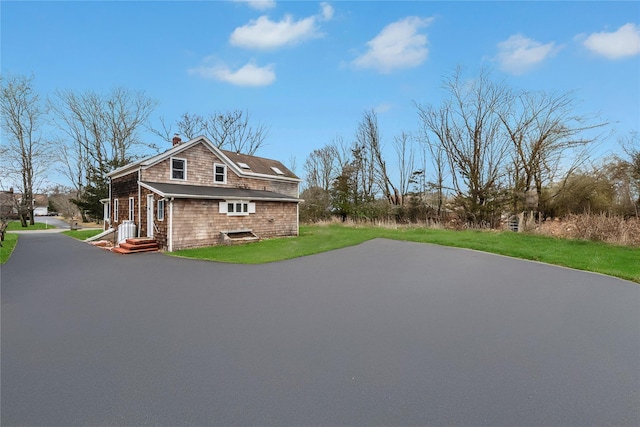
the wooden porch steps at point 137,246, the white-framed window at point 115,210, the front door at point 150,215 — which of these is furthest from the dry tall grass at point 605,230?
the white-framed window at point 115,210

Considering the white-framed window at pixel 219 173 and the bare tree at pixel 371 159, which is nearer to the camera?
the white-framed window at pixel 219 173

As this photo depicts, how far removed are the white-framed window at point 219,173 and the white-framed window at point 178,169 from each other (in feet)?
5.29

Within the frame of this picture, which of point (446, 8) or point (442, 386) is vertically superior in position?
point (446, 8)

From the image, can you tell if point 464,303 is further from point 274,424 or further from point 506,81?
point 506,81

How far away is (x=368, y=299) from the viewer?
5117mm

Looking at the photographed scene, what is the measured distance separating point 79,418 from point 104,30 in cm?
1205

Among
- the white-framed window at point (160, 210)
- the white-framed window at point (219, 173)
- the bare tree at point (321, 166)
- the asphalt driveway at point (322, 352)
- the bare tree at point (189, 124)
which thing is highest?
the bare tree at point (189, 124)

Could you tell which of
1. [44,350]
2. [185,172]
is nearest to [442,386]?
[44,350]

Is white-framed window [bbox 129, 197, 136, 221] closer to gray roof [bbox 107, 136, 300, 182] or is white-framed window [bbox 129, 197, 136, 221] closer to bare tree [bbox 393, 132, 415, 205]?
gray roof [bbox 107, 136, 300, 182]

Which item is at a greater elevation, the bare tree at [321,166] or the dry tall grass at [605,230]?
the bare tree at [321,166]

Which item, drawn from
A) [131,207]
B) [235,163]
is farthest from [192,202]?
[235,163]

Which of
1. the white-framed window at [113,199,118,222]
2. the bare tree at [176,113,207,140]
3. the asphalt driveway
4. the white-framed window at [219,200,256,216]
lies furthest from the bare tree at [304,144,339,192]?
the asphalt driveway

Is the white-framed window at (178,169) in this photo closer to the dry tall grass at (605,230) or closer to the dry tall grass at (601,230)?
the dry tall grass at (601,230)

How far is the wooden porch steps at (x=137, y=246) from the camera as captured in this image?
11.7 meters
